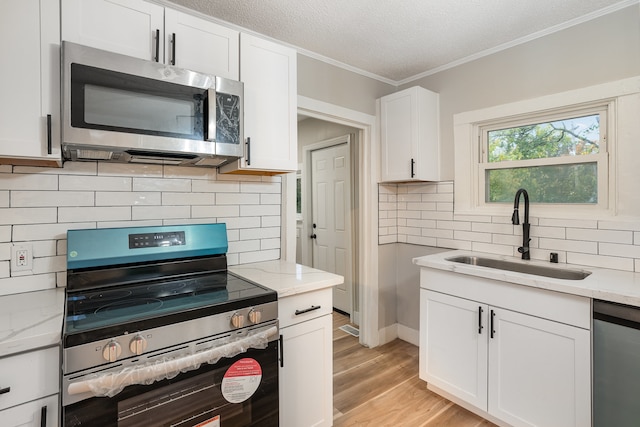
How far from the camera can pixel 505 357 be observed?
1.82m

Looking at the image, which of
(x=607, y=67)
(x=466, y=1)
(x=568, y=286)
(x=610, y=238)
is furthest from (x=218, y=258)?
(x=607, y=67)

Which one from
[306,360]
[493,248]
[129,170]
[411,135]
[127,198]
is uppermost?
[411,135]

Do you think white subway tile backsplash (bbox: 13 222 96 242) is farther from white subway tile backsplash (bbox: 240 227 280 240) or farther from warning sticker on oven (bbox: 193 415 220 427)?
warning sticker on oven (bbox: 193 415 220 427)

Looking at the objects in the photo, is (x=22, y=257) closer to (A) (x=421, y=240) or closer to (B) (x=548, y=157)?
(A) (x=421, y=240)

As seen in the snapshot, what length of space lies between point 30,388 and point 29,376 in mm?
38

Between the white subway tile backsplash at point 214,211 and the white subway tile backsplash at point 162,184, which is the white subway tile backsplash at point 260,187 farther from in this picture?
the white subway tile backsplash at point 162,184

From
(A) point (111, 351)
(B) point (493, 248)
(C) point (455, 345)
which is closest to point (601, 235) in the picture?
(B) point (493, 248)

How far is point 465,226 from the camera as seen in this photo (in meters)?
2.63

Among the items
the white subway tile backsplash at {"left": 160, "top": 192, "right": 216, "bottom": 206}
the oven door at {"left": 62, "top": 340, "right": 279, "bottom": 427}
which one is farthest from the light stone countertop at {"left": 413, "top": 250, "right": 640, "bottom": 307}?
the white subway tile backsplash at {"left": 160, "top": 192, "right": 216, "bottom": 206}

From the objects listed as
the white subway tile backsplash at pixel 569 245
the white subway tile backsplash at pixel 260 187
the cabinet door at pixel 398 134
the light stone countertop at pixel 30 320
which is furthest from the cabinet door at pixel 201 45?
the white subway tile backsplash at pixel 569 245

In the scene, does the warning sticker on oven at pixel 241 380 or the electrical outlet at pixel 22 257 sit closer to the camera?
the warning sticker on oven at pixel 241 380

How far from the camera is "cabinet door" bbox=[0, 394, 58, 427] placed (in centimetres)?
96

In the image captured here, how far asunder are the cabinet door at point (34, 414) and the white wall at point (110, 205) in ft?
2.12

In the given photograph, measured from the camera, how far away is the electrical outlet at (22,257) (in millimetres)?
1403
